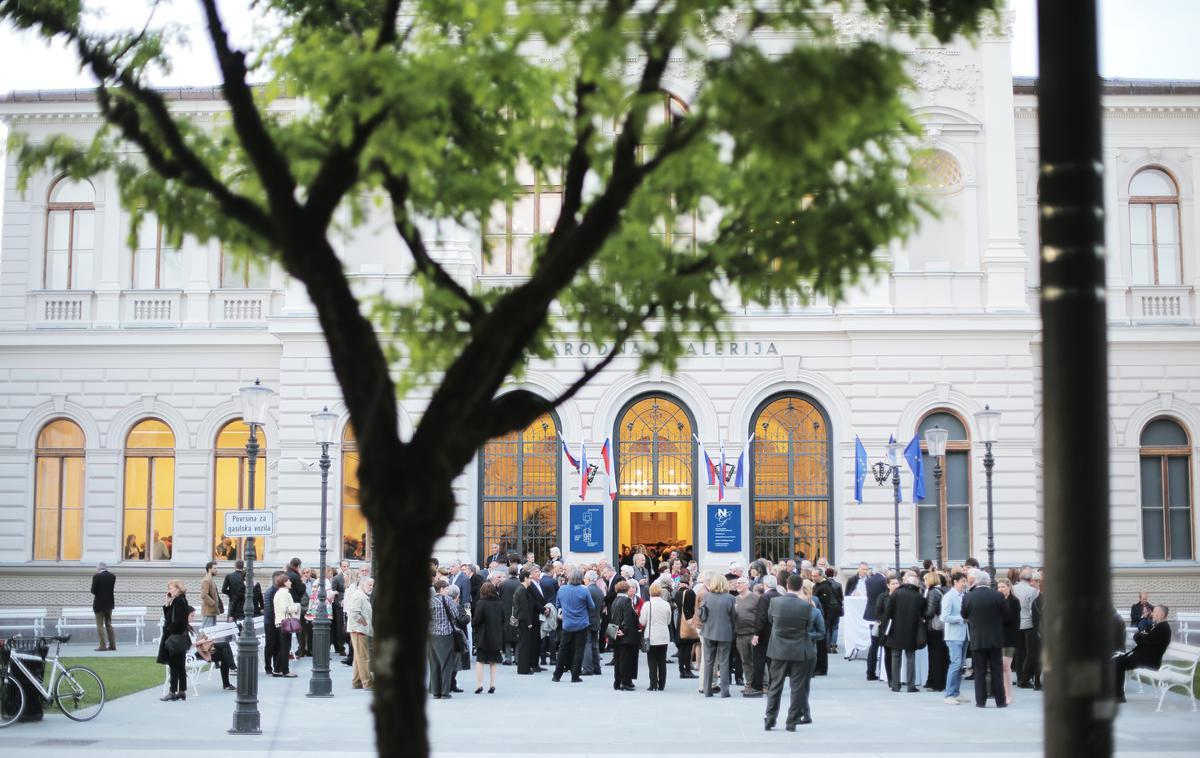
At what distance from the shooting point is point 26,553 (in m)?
33.2

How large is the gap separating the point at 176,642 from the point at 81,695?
1.96 m

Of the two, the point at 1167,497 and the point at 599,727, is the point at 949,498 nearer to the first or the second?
the point at 1167,497

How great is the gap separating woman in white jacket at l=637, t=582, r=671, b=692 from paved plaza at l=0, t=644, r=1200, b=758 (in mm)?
569

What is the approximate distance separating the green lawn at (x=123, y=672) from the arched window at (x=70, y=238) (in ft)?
38.2

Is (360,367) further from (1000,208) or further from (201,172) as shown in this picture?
(1000,208)

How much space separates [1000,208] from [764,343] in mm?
6319

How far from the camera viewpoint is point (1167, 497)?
32688 mm

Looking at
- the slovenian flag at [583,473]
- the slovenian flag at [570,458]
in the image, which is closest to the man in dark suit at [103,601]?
the slovenian flag at [570,458]

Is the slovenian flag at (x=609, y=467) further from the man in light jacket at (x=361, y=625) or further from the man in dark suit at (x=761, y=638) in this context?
the man in light jacket at (x=361, y=625)

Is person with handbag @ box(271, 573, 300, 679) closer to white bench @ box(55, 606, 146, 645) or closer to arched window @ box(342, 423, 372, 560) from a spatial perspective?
white bench @ box(55, 606, 146, 645)

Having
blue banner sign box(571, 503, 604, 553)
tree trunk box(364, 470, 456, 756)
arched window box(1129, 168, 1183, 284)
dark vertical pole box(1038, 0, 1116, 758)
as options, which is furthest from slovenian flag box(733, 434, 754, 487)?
dark vertical pole box(1038, 0, 1116, 758)

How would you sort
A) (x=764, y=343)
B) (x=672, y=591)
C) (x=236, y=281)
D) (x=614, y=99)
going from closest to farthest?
(x=614, y=99) → (x=672, y=591) → (x=764, y=343) → (x=236, y=281)

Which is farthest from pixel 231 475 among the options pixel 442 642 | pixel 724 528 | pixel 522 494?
pixel 442 642

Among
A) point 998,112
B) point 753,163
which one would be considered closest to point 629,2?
point 753,163
